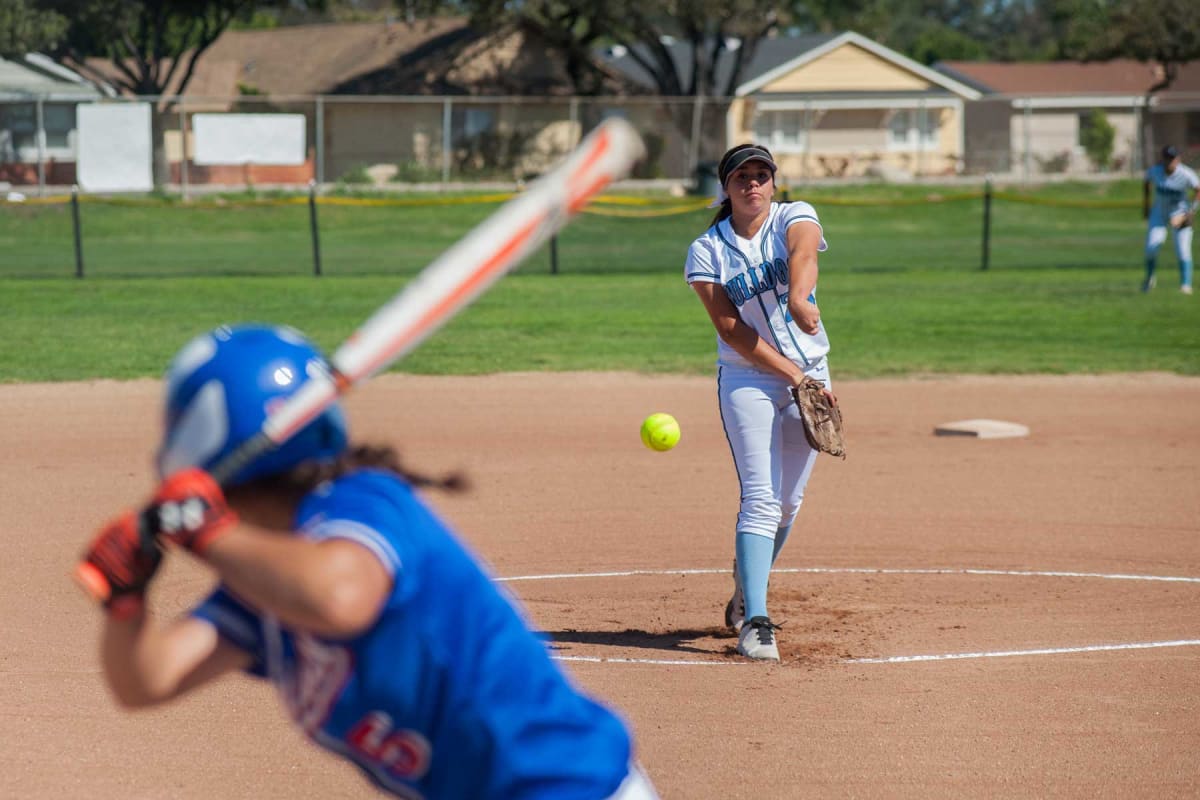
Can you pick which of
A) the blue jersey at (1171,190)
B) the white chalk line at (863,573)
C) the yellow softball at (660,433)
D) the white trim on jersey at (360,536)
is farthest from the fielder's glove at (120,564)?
the blue jersey at (1171,190)

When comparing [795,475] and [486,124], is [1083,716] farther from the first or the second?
[486,124]

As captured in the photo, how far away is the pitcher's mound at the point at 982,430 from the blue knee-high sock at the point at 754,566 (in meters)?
5.70

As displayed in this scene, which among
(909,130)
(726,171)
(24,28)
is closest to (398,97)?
(24,28)

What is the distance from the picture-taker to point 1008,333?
17.1 metres

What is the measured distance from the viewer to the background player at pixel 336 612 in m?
2.20

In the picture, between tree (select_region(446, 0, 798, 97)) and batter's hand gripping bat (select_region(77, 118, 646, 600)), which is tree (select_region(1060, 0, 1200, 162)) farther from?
batter's hand gripping bat (select_region(77, 118, 646, 600))

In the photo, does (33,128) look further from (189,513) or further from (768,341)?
(189,513)

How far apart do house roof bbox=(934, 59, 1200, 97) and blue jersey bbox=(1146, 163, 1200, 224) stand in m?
41.9

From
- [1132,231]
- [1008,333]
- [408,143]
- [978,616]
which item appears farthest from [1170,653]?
[408,143]

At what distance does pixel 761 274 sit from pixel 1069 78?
205ft

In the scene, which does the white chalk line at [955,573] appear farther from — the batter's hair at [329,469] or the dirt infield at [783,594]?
the batter's hair at [329,469]

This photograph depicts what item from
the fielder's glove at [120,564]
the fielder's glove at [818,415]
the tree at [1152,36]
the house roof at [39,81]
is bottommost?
the fielder's glove at [818,415]

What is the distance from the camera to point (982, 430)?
38.5ft

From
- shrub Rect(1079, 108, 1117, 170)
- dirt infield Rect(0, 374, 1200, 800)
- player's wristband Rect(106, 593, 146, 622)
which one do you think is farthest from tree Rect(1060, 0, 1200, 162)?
player's wristband Rect(106, 593, 146, 622)
